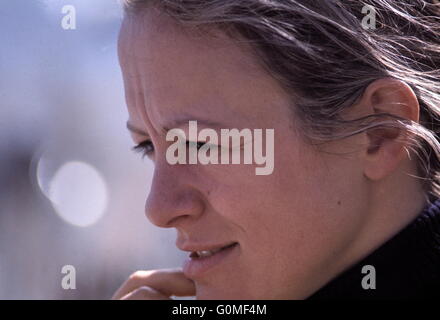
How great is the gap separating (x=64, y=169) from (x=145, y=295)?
1614 millimetres

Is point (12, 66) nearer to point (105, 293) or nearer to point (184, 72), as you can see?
point (184, 72)

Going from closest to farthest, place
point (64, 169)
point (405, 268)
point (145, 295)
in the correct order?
point (405, 268)
point (145, 295)
point (64, 169)

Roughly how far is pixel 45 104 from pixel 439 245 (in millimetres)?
2874

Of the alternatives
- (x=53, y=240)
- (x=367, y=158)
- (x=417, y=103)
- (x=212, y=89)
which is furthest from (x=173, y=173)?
(x=53, y=240)

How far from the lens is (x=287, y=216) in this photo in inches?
63.4

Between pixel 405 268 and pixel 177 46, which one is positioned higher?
pixel 177 46

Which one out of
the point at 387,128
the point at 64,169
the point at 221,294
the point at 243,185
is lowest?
the point at 221,294

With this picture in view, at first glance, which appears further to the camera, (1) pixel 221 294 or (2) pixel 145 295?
(2) pixel 145 295

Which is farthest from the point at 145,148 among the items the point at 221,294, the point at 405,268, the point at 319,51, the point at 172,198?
the point at 405,268

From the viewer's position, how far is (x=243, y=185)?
63.8 inches

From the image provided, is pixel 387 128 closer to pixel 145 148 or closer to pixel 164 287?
pixel 145 148

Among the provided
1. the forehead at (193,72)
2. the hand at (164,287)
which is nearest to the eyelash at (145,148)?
the forehead at (193,72)

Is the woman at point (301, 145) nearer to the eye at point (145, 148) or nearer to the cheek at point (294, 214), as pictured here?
the cheek at point (294, 214)

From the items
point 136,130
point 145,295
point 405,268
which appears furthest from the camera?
point 145,295
